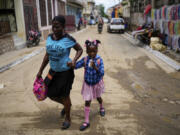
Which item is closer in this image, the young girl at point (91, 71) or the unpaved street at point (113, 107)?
the young girl at point (91, 71)

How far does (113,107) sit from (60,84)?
1503 millimetres

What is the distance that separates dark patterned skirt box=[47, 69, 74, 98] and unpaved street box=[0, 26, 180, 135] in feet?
2.03

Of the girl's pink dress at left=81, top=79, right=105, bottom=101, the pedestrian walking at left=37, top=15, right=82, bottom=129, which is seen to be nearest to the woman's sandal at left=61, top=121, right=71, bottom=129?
the pedestrian walking at left=37, top=15, right=82, bottom=129

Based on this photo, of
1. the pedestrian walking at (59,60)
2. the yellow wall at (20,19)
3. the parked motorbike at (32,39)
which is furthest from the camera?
the parked motorbike at (32,39)

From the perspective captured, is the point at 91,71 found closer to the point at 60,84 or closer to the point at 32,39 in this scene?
the point at 60,84

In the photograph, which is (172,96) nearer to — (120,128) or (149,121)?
(149,121)

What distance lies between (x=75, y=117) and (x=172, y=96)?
2.42 meters

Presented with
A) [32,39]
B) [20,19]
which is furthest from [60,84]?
[20,19]

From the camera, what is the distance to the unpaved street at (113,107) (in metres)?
3.30

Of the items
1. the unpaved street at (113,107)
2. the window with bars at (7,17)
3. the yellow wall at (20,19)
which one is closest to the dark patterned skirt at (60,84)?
the unpaved street at (113,107)

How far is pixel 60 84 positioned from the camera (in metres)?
3.04

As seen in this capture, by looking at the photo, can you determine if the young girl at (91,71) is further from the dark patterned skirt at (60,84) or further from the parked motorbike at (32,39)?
the parked motorbike at (32,39)

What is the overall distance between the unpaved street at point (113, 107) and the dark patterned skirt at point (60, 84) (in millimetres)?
617

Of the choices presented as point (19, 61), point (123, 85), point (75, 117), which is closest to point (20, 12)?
point (19, 61)
